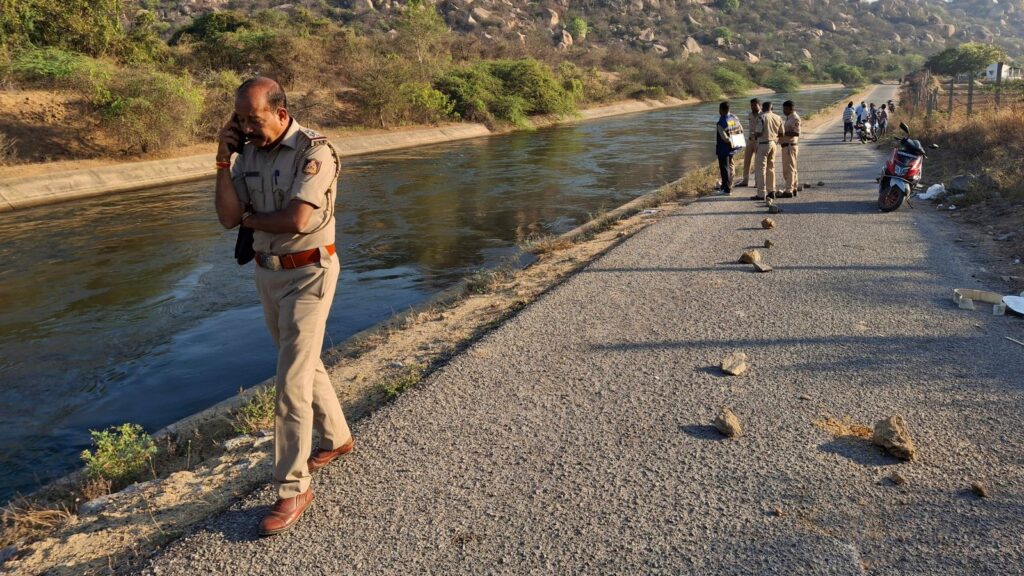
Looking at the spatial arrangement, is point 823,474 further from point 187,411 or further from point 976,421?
point 187,411

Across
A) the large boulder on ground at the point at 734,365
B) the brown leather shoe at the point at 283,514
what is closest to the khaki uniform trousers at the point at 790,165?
the large boulder on ground at the point at 734,365

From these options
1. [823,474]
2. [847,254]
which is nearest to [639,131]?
[847,254]

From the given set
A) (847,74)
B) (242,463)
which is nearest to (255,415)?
(242,463)

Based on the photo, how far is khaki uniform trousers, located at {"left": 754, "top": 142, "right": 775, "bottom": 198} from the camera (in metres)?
12.3

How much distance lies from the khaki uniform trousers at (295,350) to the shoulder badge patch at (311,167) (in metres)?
0.38

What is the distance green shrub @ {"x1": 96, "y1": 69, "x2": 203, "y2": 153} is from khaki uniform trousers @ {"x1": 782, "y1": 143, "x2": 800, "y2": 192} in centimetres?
2123

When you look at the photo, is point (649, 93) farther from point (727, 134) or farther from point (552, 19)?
point (552, 19)

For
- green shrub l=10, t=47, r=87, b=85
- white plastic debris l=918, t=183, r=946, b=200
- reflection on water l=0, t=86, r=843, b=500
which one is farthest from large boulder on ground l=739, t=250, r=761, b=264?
green shrub l=10, t=47, r=87, b=85

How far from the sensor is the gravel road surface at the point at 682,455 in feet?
10.2

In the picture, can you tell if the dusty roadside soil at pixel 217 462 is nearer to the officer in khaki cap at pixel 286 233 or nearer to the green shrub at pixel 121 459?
the green shrub at pixel 121 459

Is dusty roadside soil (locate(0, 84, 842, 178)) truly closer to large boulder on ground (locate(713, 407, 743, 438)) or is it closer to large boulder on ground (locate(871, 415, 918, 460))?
large boulder on ground (locate(713, 407, 743, 438))

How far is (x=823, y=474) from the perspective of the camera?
3.70 meters

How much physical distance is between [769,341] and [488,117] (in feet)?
124

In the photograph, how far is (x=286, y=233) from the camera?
3.33 metres
